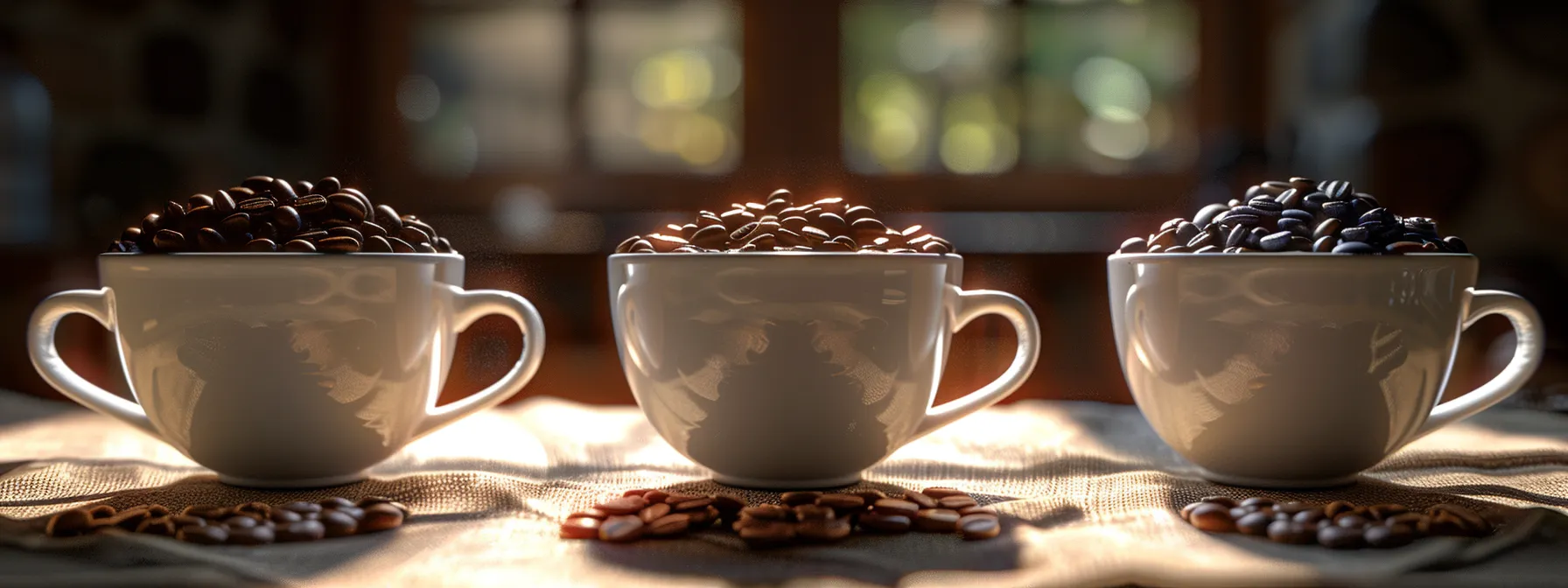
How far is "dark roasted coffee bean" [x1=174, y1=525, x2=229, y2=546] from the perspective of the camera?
0.61 meters

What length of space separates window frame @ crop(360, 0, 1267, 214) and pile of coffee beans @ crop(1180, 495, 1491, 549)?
5.95 feet

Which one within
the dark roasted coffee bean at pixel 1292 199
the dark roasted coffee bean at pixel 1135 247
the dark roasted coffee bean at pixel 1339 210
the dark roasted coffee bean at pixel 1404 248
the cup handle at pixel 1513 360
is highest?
the dark roasted coffee bean at pixel 1292 199

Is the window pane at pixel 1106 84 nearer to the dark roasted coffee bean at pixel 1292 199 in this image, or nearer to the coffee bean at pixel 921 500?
the dark roasted coffee bean at pixel 1292 199

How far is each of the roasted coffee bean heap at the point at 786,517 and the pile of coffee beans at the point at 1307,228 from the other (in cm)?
25

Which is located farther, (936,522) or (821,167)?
(821,167)

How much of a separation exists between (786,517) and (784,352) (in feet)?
0.39

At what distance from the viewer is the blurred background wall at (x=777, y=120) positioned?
2354 mm

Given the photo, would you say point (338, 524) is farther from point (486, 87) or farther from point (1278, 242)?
point (486, 87)

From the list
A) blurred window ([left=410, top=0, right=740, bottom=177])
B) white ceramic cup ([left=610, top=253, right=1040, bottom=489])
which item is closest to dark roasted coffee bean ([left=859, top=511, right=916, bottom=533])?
white ceramic cup ([left=610, top=253, right=1040, bottom=489])

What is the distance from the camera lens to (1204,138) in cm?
247

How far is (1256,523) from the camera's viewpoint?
63cm

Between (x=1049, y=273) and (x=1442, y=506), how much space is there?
166 centimetres

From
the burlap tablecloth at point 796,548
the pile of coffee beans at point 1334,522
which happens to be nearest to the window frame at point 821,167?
the burlap tablecloth at point 796,548

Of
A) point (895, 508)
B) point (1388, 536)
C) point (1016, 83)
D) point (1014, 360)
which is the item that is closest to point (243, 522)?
point (895, 508)
